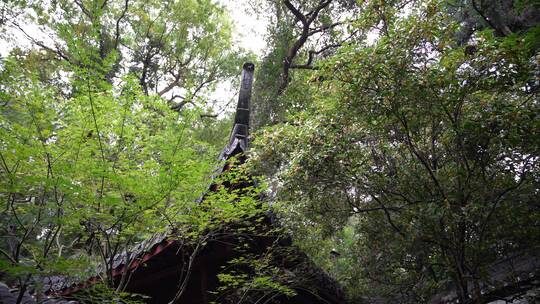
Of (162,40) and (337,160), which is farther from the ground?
(162,40)

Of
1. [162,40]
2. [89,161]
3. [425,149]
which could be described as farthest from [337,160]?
[162,40]

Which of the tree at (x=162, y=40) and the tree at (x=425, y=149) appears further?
the tree at (x=162, y=40)

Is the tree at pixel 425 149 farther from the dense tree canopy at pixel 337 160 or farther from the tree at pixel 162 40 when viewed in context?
the tree at pixel 162 40

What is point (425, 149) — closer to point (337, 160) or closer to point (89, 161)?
point (337, 160)

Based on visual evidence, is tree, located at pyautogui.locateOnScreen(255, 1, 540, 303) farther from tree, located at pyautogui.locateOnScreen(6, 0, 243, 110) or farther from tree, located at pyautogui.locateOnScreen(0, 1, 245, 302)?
tree, located at pyautogui.locateOnScreen(6, 0, 243, 110)

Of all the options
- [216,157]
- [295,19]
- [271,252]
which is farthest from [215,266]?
[295,19]

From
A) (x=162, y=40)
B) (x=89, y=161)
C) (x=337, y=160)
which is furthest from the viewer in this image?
(x=162, y=40)

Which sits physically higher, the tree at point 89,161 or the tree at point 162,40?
the tree at point 162,40

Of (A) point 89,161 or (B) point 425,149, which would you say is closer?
(A) point 89,161

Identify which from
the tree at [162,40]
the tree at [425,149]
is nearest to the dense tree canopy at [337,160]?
the tree at [425,149]

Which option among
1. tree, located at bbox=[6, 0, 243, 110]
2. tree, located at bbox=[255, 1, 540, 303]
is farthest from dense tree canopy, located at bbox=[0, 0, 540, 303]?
tree, located at bbox=[6, 0, 243, 110]

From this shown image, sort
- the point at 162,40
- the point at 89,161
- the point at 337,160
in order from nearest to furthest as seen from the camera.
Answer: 1. the point at 89,161
2. the point at 337,160
3. the point at 162,40

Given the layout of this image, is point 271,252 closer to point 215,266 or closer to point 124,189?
point 215,266

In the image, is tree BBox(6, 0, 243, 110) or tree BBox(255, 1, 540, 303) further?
tree BBox(6, 0, 243, 110)
